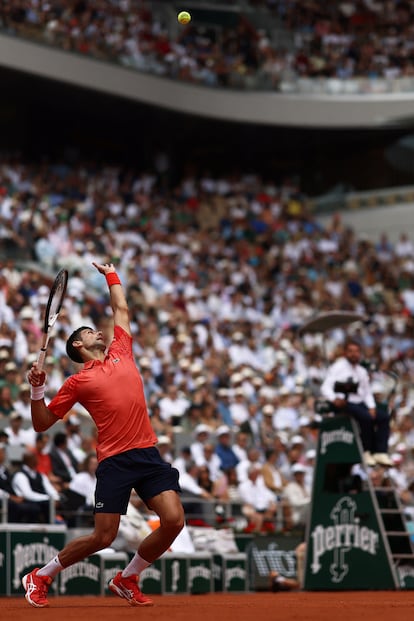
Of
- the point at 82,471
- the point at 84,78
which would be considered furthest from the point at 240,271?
the point at 82,471

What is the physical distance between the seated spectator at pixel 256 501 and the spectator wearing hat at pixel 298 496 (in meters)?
0.29

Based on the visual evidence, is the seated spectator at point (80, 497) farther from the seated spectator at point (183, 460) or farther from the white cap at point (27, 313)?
the white cap at point (27, 313)

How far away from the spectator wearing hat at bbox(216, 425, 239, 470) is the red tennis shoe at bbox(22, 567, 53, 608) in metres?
9.97

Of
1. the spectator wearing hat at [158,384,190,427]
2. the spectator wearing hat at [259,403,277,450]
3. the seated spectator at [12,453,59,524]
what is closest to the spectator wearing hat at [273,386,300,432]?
the spectator wearing hat at [259,403,277,450]

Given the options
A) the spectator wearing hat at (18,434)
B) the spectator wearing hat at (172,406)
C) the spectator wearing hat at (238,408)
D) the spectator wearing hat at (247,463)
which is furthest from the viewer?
the spectator wearing hat at (238,408)

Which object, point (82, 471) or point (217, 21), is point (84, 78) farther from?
point (82, 471)

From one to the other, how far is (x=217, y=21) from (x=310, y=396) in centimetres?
1683

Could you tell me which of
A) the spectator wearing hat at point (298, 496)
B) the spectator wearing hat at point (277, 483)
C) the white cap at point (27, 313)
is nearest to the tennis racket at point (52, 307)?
the spectator wearing hat at point (277, 483)

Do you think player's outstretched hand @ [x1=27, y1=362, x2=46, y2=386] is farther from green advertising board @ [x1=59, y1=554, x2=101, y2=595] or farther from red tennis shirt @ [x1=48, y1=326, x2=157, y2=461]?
green advertising board @ [x1=59, y1=554, x2=101, y2=595]

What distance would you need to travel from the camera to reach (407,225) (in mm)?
40312

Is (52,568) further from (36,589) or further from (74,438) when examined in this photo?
(74,438)

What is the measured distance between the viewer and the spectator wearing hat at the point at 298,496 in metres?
20.4

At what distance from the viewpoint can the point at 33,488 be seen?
54.9ft

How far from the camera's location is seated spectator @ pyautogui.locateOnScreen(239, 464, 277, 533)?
19.8m
